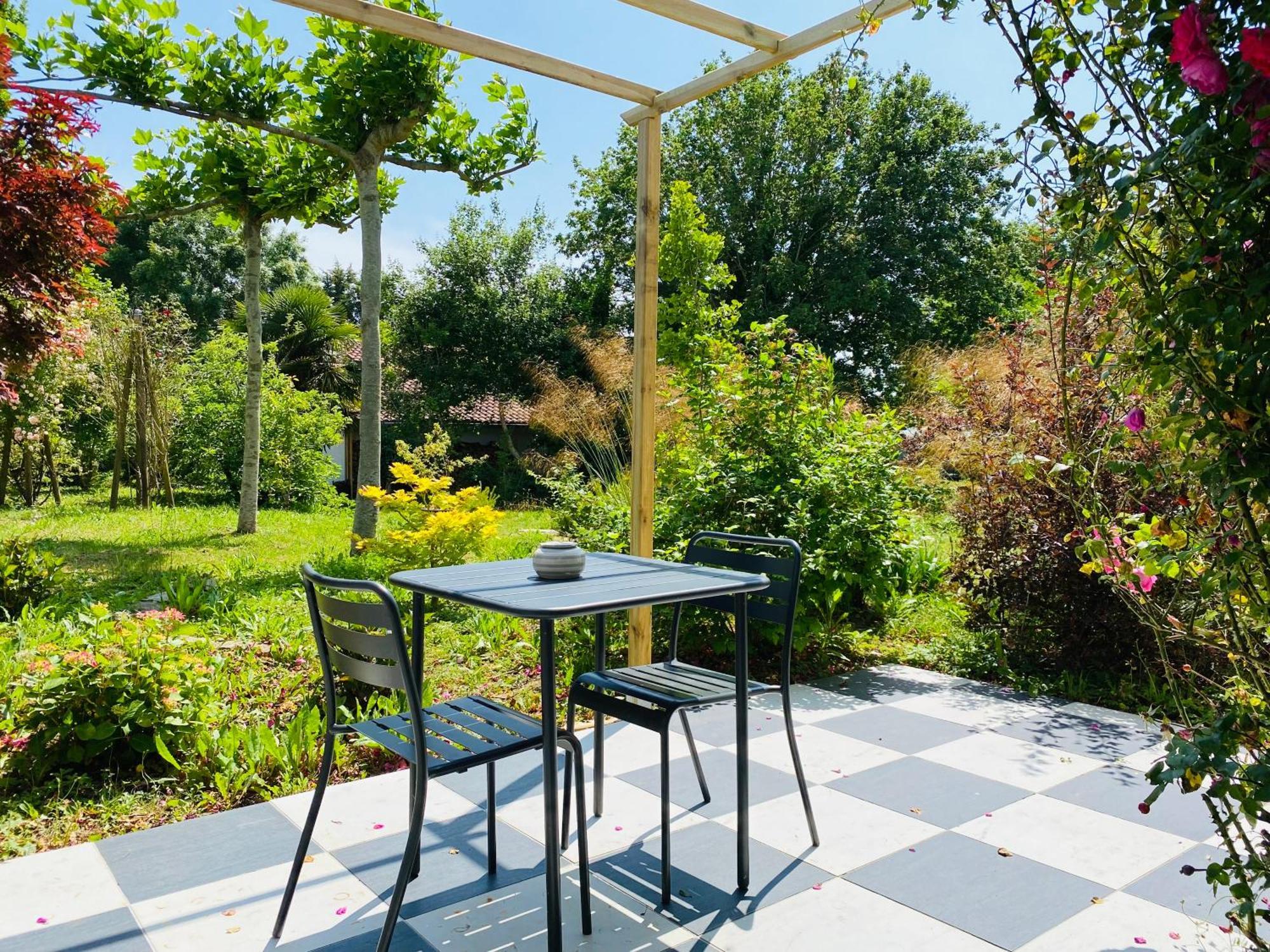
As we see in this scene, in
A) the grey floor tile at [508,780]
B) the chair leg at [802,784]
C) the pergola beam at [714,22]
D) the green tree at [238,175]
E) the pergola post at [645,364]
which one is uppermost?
the green tree at [238,175]

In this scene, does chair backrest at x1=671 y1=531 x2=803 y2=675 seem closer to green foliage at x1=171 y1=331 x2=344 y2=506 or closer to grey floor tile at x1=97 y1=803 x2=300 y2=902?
grey floor tile at x1=97 y1=803 x2=300 y2=902

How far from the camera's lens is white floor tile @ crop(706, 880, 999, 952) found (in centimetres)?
204

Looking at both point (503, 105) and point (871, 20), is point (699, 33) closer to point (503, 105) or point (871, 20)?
point (871, 20)

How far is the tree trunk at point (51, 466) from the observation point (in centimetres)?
1007

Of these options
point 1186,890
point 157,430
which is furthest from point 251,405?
point 1186,890

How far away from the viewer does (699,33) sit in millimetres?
3268

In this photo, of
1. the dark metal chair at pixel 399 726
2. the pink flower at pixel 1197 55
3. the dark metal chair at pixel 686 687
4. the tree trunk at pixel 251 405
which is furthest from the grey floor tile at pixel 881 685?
the tree trunk at pixel 251 405

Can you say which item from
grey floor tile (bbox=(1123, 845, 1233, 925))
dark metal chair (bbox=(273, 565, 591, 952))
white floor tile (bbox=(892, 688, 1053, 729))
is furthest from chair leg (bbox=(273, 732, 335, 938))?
white floor tile (bbox=(892, 688, 1053, 729))

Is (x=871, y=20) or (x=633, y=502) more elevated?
(x=871, y=20)

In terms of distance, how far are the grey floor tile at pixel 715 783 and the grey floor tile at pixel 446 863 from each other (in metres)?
0.51

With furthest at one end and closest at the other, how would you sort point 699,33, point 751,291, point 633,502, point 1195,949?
point 751,291, point 633,502, point 699,33, point 1195,949

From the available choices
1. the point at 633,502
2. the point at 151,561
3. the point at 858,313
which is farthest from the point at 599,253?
the point at 633,502

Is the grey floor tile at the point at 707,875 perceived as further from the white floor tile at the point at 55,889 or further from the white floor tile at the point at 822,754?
the white floor tile at the point at 55,889

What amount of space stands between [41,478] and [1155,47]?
12617 millimetres
